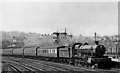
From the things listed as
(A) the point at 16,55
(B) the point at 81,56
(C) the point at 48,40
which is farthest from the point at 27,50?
(C) the point at 48,40

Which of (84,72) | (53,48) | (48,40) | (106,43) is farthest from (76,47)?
(48,40)

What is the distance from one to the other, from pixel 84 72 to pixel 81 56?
24.3 ft

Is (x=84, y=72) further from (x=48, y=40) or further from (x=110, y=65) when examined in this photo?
(x=48, y=40)

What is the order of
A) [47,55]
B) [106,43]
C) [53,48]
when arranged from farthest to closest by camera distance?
[106,43] → [47,55] → [53,48]

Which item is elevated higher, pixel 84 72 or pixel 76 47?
pixel 76 47

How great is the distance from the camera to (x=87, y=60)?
24812 millimetres

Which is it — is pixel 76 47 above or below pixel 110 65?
above

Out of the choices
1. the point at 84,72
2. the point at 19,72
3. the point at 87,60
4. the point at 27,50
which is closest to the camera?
the point at 84,72

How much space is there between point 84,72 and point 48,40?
14292 cm

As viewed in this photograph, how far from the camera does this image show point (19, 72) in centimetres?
2050

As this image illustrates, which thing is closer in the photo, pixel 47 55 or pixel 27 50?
pixel 47 55

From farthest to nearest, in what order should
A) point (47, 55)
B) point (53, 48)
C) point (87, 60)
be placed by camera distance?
1. point (47, 55)
2. point (53, 48)
3. point (87, 60)

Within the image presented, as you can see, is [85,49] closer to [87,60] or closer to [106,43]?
[87,60]

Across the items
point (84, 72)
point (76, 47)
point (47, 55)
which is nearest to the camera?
point (84, 72)
